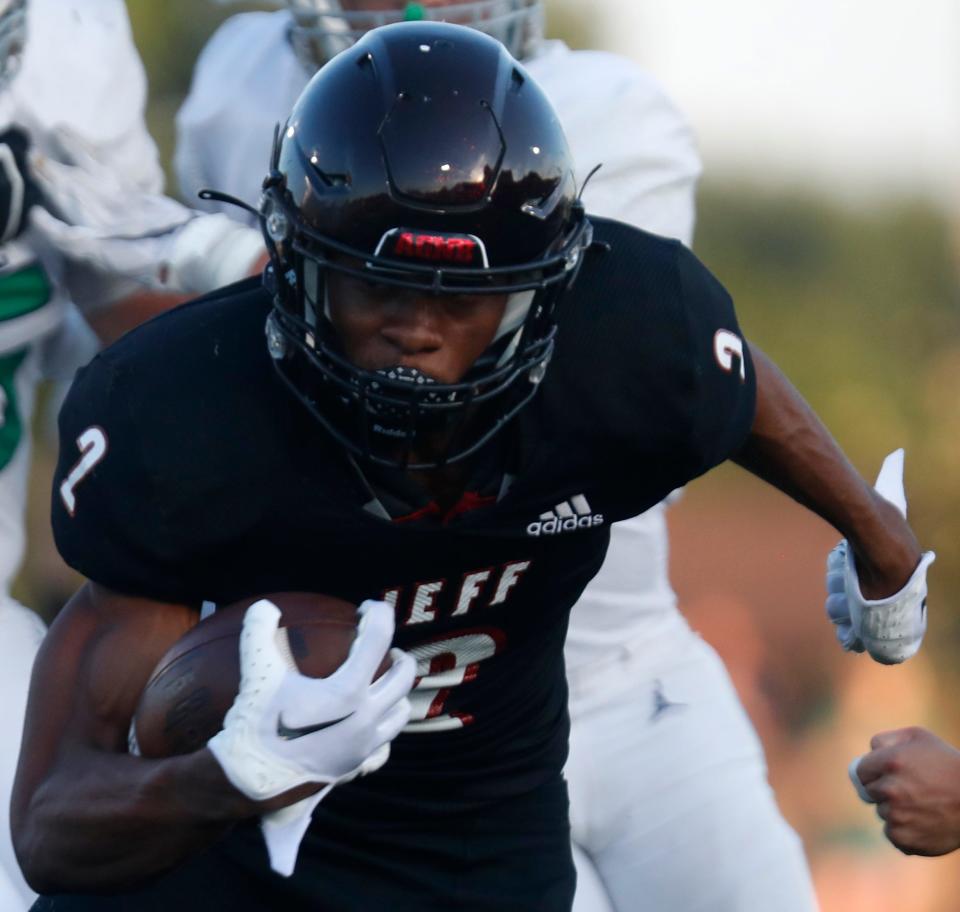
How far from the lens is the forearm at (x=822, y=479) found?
2.55m

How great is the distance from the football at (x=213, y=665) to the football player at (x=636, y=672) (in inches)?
43.1

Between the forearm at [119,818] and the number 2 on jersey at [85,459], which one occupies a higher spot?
the number 2 on jersey at [85,459]

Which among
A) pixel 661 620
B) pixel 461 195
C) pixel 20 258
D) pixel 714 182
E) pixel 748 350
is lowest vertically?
pixel 714 182

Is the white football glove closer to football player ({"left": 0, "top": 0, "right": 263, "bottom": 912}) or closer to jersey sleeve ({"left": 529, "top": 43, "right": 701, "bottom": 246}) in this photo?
jersey sleeve ({"left": 529, "top": 43, "right": 701, "bottom": 246})

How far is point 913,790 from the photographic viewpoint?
8.28ft

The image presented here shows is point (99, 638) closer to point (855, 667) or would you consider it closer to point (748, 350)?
point (748, 350)

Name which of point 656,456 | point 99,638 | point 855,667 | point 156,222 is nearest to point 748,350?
point 656,456

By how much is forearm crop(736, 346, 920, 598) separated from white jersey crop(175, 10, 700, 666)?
1.63 feet

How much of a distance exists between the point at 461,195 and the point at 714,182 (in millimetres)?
10287

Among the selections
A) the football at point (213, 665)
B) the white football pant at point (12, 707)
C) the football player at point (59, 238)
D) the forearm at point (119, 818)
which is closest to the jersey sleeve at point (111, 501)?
the football at point (213, 665)

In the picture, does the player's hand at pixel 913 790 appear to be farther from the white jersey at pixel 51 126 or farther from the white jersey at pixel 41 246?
the white jersey at pixel 51 126

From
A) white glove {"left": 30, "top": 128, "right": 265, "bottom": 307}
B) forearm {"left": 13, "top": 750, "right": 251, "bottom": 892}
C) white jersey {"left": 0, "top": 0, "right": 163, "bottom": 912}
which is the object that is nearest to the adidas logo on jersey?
forearm {"left": 13, "top": 750, "right": 251, "bottom": 892}

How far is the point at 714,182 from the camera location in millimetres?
12141

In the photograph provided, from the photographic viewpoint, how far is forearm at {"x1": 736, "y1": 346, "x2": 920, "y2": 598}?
8.38 feet
